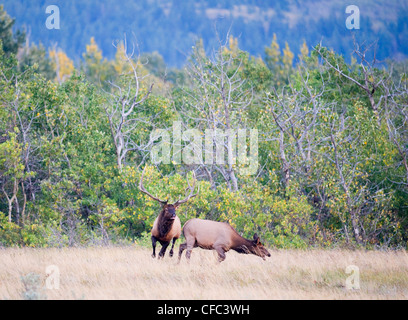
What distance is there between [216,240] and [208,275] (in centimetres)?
172

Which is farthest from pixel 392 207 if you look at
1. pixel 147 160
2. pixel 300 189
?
pixel 147 160

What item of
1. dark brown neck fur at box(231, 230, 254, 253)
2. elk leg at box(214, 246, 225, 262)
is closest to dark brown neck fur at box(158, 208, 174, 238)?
elk leg at box(214, 246, 225, 262)

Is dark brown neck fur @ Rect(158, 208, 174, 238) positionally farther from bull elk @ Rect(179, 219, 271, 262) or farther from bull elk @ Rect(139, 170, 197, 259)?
bull elk @ Rect(179, 219, 271, 262)

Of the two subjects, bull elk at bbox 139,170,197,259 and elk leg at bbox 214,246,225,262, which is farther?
elk leg at bbox 214,246,225,262

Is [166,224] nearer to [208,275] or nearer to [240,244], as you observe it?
[240,244]

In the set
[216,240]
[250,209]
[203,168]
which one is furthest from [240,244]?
[203,168]

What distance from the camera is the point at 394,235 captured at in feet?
61.2

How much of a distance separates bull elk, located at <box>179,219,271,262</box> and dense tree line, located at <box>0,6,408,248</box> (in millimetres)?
3919

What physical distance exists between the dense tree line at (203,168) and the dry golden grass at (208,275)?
10.7 ft

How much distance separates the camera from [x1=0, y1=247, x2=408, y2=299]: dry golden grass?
10.3 meters

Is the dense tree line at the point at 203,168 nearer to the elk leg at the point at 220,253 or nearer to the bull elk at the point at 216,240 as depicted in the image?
the bull elk at the point at 216,240

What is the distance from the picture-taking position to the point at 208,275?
11.8 m

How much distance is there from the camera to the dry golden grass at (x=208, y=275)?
10.3 m
